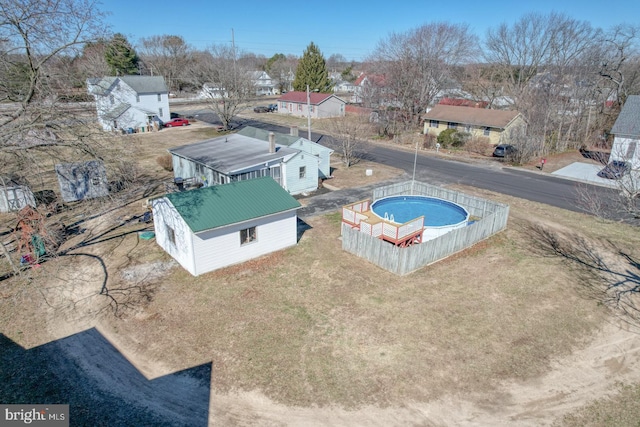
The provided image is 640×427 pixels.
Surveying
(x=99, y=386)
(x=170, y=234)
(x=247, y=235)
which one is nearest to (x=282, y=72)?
(x=170, y=234)

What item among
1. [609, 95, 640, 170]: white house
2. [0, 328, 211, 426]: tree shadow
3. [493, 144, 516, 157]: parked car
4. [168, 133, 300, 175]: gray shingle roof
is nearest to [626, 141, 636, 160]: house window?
[609, 95, 640, 170]: white house

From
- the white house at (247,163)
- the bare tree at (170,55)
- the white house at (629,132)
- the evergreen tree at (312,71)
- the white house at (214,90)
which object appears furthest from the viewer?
the bare tree at (170,55)

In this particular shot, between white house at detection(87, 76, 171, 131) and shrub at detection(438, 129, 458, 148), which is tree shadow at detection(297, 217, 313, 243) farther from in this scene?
A: white house at detection(87, 76, 171, 131)

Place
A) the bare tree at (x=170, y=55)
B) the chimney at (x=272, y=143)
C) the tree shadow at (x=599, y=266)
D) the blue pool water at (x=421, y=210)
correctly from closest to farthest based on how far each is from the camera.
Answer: the tree shadow at (x=599, y=266), the blue pool water at (x=421, y=210), the chimney at (x=272, y=143), the bare tree at (x=170, y=55)

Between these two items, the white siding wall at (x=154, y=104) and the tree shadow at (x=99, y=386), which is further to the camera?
the white siding wall at (x=154, y=104)

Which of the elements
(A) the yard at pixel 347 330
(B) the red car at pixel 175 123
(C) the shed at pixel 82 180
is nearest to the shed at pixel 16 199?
(C) the shed at pixel 82 180

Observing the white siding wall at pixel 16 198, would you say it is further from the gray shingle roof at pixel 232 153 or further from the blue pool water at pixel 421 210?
the blue pool water at pixel 421 210

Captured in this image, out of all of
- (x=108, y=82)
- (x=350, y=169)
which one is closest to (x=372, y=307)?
(x=350, y=169)
